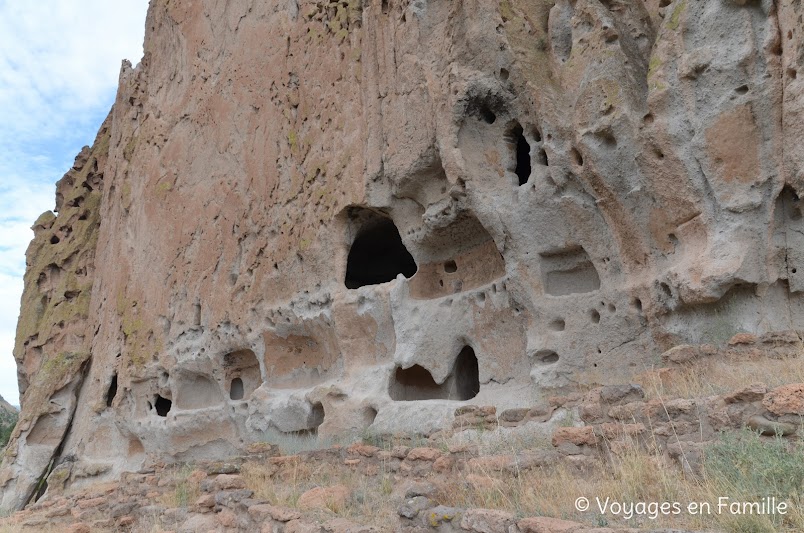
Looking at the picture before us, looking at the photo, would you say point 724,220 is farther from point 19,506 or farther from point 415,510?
point 19,506

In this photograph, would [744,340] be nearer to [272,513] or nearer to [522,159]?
[272,513]

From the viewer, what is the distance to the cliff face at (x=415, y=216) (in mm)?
5984

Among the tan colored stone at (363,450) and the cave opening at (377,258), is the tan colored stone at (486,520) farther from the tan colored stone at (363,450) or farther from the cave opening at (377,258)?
the cave opening at (377,258)

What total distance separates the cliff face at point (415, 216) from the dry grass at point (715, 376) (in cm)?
128

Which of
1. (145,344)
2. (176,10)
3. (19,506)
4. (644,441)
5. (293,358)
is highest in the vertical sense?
(176,10)

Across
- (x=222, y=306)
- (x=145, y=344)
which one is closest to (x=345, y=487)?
(x=222, y=306)

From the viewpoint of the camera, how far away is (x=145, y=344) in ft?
48.6

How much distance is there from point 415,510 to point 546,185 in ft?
15.6

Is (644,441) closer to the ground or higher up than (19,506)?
higher up

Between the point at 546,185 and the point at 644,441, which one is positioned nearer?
the point at 644,441

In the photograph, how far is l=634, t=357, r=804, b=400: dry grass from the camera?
4006 mm

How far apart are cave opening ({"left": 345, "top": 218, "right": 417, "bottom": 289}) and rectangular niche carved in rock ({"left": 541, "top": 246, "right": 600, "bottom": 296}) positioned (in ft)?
13.6

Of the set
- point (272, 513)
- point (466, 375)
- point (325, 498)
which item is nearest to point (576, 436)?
point (325, 498)

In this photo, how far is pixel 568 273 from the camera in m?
7.62
